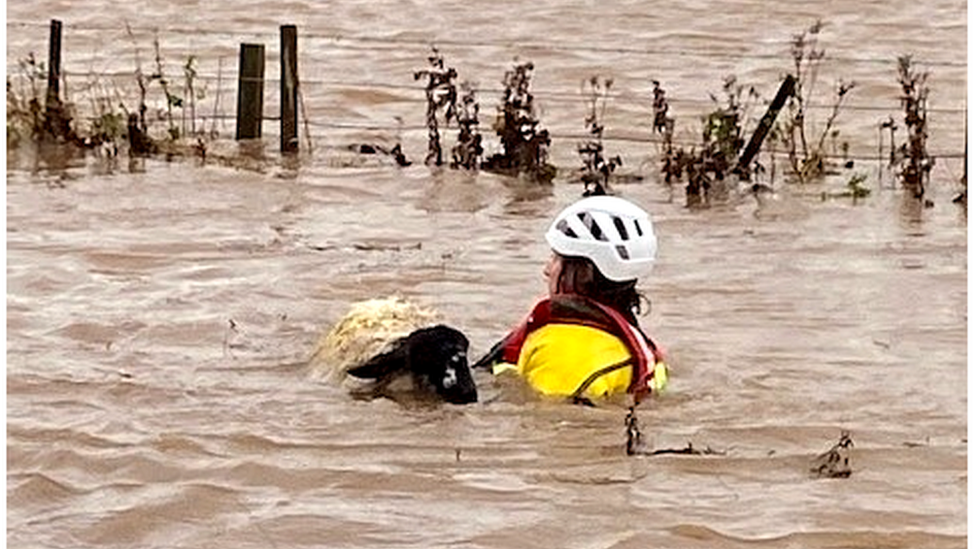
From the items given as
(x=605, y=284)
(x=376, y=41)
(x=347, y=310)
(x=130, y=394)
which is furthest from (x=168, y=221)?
(x=376, y=41)

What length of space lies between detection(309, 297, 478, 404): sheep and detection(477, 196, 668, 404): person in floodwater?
0.82 feet

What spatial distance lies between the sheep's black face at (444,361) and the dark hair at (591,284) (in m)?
0.42

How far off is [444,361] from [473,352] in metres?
1.29

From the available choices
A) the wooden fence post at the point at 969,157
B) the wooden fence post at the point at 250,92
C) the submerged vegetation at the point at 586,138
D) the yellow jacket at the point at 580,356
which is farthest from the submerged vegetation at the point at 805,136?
the yellow jacket at the point at 580,356

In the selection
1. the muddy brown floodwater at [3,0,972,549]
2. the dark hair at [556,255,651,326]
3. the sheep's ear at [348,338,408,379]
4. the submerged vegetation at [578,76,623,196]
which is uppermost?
the dark hair at [556,255,651,326]

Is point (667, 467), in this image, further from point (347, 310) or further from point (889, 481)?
point (347, 310)

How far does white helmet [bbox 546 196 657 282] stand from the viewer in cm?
819

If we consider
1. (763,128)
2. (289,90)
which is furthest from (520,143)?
(289,90)

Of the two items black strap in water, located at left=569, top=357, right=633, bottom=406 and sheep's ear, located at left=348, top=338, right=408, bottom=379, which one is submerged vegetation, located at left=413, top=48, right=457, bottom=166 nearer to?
sheep's ear, located at left=348, top=338, right=408, bottom=379

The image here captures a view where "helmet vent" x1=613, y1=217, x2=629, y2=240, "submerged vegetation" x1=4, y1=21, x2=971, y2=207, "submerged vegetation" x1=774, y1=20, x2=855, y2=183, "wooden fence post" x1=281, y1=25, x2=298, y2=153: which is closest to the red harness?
"helmet vent" x1=613, y1=217, x2=629, y2=240

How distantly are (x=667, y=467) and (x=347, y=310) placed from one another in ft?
9.50

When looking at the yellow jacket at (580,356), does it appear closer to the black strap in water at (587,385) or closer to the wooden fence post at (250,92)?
the black strap in water at (587,385)

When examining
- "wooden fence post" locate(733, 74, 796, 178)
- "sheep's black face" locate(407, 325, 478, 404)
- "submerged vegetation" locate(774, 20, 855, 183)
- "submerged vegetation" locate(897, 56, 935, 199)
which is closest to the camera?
"sheep's black face" locate(407, 325, 478, 404)

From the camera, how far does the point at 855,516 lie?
23.0 feet
